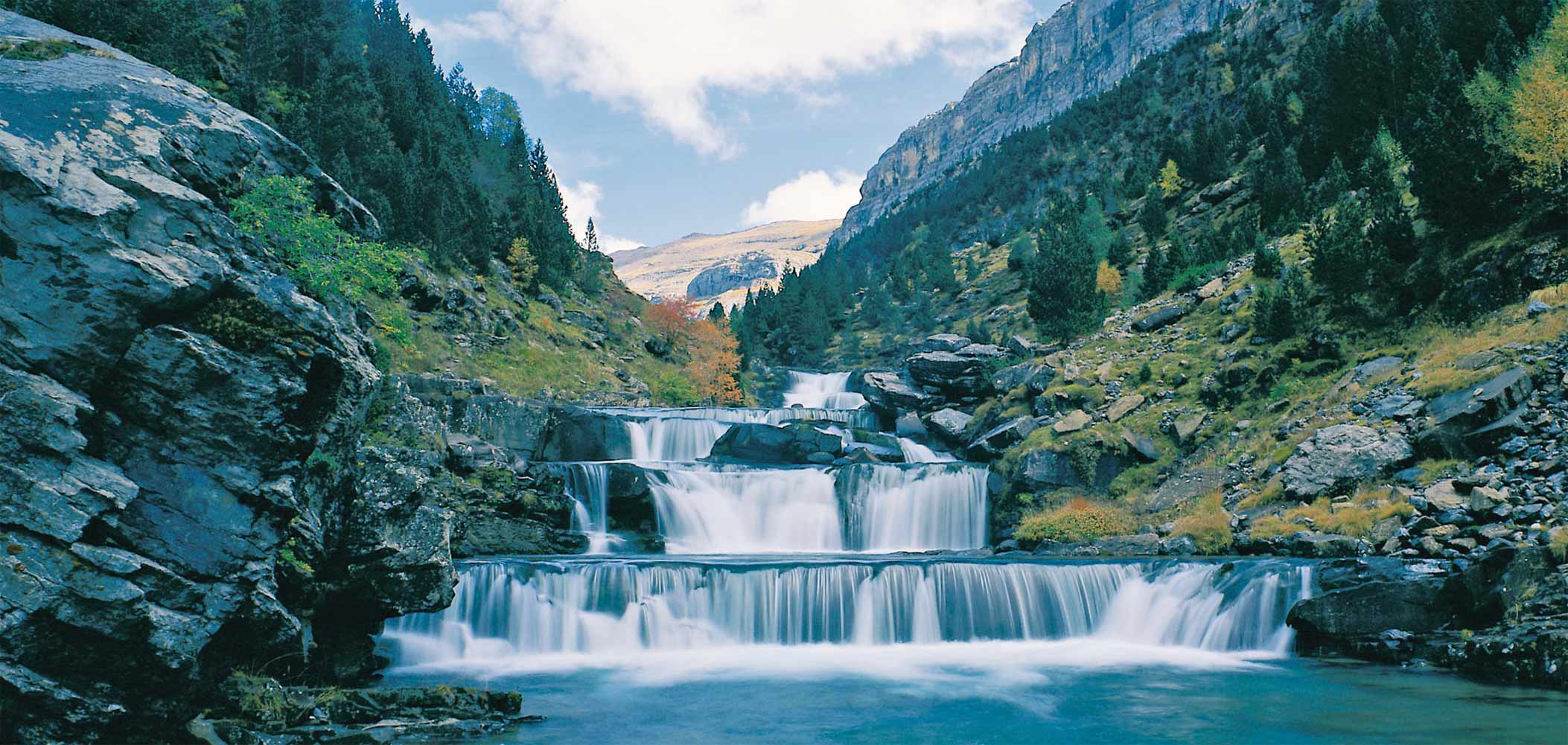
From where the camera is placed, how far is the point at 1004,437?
35062 mm

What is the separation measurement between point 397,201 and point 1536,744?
181ft

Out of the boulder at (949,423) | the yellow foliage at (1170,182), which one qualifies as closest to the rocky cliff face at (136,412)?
the boulder at (949,423)

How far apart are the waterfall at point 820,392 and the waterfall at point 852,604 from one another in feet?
138

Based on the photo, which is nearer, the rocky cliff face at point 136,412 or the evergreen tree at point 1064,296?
the rocky cliff face at point 136,412

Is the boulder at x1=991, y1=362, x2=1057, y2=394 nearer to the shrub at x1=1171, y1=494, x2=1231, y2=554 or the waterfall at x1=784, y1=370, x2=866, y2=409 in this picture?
the shrub at x1=1171, y1=494, x2=1231, y2=554

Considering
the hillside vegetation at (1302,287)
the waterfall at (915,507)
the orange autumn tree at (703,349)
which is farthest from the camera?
the orange autumn tree at (703,349)

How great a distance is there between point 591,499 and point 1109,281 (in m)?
44.5

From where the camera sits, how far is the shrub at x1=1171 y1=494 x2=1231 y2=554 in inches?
931

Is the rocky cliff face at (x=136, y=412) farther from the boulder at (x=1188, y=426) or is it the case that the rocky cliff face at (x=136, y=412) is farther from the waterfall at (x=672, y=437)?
the waterfall at (x=672, y=437)

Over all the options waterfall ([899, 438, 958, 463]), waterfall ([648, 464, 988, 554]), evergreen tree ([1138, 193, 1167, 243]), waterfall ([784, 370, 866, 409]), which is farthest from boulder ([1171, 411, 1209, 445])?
evergreen tree ([1138, 193, 1167, 243])

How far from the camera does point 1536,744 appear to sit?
10.2 meters

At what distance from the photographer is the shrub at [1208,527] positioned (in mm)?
23656

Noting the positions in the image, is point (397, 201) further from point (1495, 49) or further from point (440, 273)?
point (1495, 49)

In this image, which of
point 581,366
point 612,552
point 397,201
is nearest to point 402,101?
point 397,201
